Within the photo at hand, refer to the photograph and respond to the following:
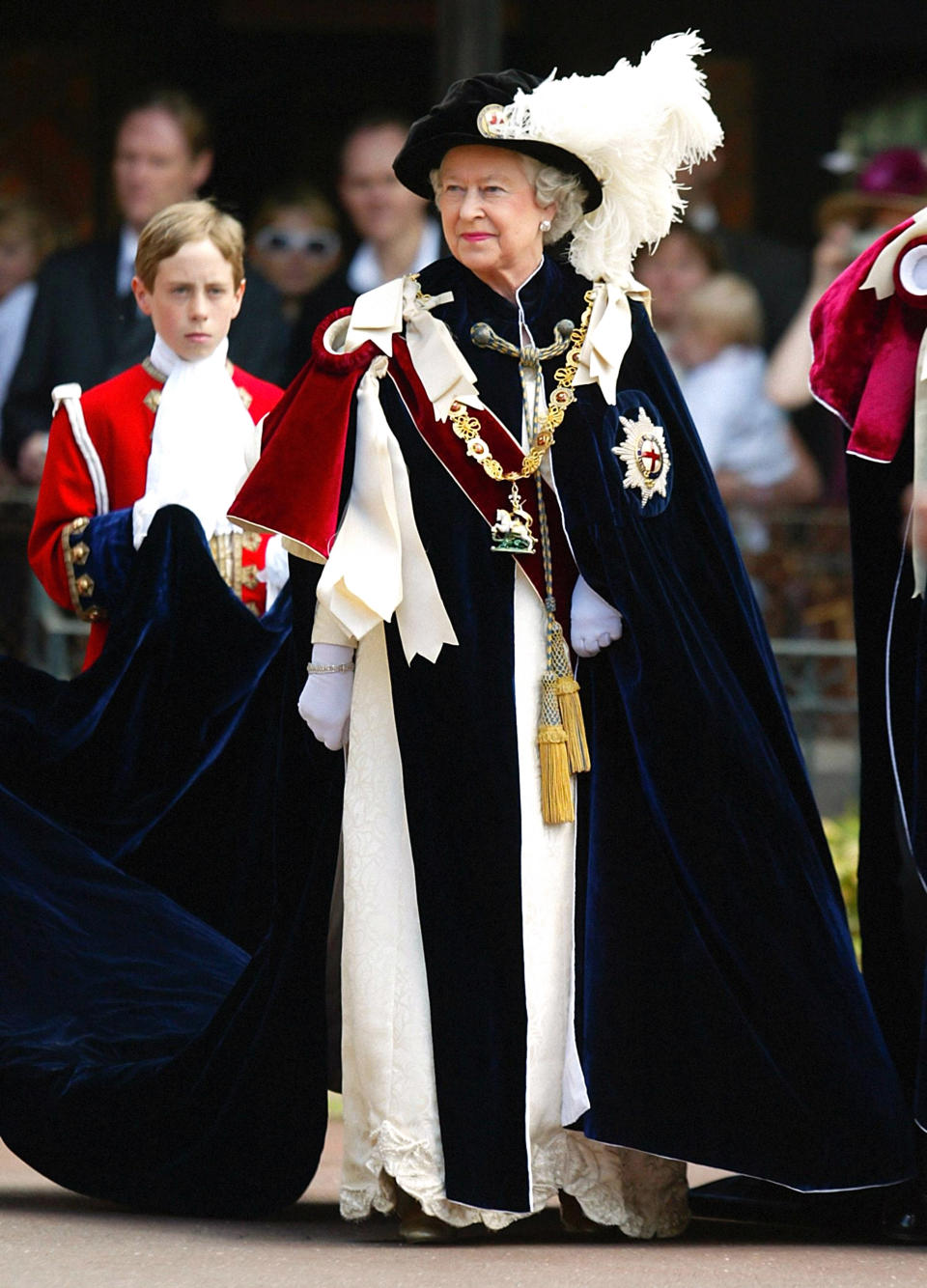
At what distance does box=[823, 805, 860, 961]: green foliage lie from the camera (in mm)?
7164

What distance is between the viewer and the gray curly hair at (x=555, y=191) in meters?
4.36

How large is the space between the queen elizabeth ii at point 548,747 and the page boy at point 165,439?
75cm

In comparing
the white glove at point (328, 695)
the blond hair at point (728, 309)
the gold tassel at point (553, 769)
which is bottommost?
the gold tassel at point (553, 769)

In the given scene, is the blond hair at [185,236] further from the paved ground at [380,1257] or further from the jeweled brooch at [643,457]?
the paved ground at [380,1257]

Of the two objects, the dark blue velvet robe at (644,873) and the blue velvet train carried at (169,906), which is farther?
the blue velvet train carried at (169,906)

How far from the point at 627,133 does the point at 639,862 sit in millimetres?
1305

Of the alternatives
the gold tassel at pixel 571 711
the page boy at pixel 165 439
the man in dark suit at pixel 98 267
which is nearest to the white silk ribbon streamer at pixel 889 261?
the gold tassel at pixel 571 711

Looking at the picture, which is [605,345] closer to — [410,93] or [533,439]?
[533,439]

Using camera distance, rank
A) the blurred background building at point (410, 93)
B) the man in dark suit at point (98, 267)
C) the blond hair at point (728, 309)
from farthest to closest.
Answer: the blond hair at point (728, 309)
the blurred background building at point (410, 93)
the man in dark suit at point (98, 267)

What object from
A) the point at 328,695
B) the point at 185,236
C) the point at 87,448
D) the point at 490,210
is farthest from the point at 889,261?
the point at 87,448

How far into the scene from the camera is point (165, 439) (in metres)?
5.13

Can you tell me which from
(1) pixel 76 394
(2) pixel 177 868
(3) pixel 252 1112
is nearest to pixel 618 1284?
(3) pixel 252 1112

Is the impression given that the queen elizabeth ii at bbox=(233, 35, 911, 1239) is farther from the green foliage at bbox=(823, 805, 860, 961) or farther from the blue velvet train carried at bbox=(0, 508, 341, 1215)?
the green foliage at bbox=(823, 805, 860, 961)

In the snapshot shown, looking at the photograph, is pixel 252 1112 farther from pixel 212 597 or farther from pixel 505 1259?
pixel 212 597
